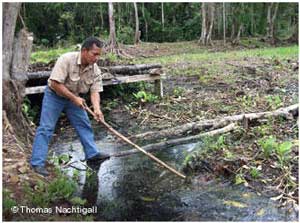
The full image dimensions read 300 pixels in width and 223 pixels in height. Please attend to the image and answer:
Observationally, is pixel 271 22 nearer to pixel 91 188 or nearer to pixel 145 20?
pixel 145 20

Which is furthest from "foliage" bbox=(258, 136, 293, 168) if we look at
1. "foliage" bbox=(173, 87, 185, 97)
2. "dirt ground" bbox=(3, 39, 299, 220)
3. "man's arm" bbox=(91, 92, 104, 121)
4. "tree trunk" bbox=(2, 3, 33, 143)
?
"foliage" bbox=(173, 87, 185, 97)


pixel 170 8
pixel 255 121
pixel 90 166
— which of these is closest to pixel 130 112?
pixel 255 121

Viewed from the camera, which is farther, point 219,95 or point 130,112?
point 219,95

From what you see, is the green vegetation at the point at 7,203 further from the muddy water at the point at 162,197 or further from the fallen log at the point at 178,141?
the fallen log at the point at 178,141

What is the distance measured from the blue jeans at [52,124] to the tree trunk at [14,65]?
52 centimetres

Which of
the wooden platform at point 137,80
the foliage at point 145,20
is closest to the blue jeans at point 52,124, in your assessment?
the wooden platform at point 137,80

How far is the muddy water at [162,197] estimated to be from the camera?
4.39 meters

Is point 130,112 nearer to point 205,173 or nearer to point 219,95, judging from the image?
→ point 219,95

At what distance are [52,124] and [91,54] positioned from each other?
3.18 feet

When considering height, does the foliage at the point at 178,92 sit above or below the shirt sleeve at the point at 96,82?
below

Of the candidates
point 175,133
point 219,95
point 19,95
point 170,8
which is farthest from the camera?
point 170,8

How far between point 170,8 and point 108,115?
26584mm

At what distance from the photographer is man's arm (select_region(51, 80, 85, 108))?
5293mm

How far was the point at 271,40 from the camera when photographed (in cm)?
3025
